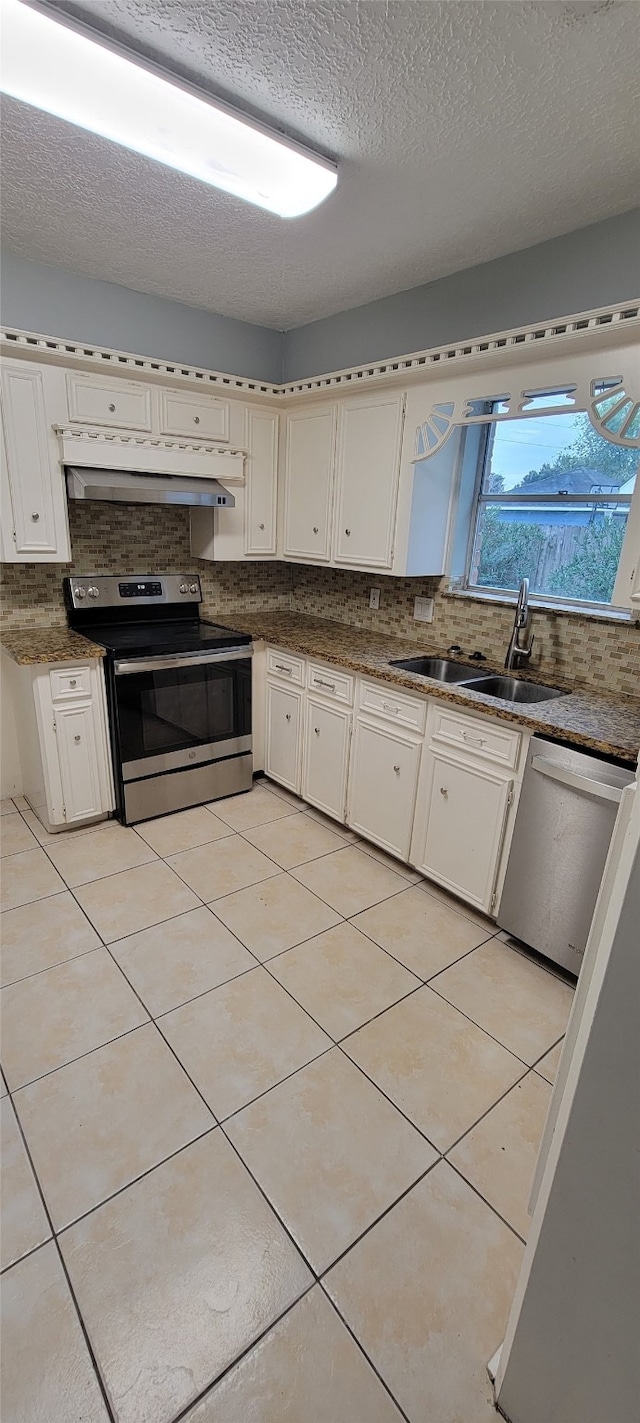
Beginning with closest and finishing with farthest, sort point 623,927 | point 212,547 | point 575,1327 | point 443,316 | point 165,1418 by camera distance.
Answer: point 623,927 → point 575,1327 → point 165,1418 → point 443,316 → point 212,547

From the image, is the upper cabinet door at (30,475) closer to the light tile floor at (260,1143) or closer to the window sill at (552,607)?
the light tile floor at (260,1143)

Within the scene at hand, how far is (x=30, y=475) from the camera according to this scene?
2637 mm

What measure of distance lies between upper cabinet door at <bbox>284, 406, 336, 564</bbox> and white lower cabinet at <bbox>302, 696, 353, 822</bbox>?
2.82 ft

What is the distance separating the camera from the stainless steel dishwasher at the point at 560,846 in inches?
76.5

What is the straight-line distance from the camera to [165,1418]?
108 cm

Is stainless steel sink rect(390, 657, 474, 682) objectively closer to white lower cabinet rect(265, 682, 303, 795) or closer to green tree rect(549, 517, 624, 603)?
green tree rect(549, 517, 624, 603)

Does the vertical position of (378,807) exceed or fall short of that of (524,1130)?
it exceeds it

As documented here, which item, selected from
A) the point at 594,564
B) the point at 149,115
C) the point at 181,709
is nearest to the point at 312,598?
the point at 181,709

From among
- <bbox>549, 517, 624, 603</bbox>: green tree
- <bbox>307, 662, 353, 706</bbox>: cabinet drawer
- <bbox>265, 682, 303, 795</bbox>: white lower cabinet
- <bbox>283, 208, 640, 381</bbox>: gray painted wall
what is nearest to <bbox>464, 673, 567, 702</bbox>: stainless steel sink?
<bbox>549, 517, 624, 603</bbox>: green tree

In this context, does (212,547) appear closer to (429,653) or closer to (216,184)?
(429,653)

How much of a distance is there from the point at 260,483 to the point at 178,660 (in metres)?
1.19

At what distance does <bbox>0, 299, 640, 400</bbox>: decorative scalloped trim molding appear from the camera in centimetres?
196

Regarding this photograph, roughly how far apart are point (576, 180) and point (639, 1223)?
8.08ft

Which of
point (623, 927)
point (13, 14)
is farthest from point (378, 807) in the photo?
point (13, 14)
